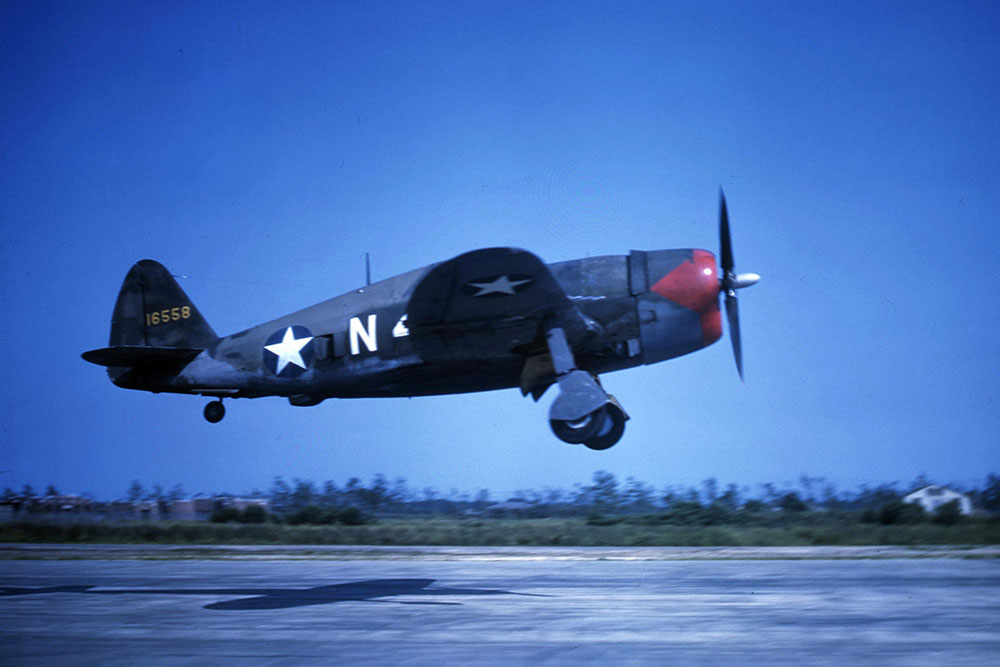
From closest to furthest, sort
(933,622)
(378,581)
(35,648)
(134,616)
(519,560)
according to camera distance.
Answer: (35,648)
(933,622)
(134,616)
(378,581)
(519,560)

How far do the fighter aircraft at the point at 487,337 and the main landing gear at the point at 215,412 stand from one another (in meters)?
0.02

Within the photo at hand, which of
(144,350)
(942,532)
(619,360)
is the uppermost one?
(144,350)

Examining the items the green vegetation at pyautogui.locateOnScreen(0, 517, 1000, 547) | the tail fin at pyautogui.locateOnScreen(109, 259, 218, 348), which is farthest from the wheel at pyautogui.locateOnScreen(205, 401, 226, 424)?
the green vegetation at pyautogui.locateOnScreen(0, 517, 1000, 547)

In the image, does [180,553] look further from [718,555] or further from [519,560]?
[718,555]

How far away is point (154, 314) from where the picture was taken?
53.4 ft

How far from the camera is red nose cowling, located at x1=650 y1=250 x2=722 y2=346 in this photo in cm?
1195

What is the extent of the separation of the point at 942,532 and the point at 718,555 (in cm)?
819

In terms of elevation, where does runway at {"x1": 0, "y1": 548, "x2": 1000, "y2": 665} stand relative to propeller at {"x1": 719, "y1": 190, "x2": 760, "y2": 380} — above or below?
below

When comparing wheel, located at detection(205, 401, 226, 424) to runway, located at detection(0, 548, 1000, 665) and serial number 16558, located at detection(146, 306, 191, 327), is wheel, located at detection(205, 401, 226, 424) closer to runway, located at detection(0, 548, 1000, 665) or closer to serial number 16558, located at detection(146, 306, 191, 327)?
runway, located at detection(0, 548, 1000, 665)

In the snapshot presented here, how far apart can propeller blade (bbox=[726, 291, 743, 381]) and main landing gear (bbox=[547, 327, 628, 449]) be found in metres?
2.78

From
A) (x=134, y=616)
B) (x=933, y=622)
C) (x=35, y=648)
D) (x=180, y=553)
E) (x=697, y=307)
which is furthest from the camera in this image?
(x=180, y=553)

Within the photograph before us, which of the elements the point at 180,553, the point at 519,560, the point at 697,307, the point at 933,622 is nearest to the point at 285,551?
the point at 180,553

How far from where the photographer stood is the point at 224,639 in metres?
7.74

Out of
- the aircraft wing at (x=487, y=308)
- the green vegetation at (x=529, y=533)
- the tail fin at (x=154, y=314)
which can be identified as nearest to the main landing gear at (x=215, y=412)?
the tail fin at (x=154, y=314)
